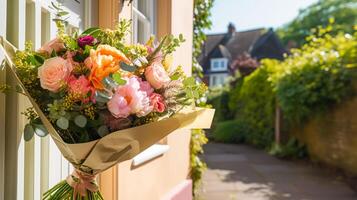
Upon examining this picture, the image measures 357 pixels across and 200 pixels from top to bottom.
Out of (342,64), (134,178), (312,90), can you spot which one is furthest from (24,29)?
(312,90)

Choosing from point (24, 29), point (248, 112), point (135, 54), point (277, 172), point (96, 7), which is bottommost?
point (277, 172)

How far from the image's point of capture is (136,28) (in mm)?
3658

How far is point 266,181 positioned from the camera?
25.6ft

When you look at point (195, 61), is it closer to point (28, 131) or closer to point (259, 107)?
point (28, 131)

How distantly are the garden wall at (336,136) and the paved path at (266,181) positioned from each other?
0.35 m

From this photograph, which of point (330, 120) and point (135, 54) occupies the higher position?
point (135, 54)

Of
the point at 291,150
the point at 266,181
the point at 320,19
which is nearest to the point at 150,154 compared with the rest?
the point at 266,181

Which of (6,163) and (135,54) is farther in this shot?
(6,163)

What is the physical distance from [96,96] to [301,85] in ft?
27.5

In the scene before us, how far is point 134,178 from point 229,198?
367cm

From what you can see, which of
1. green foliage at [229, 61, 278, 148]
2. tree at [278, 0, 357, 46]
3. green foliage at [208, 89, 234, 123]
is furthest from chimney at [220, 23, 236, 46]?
green foliage at [229, 61, 278, 148]

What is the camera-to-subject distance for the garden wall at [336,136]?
7930 mm

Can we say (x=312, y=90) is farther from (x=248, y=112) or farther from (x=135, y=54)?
(x=135, y=54)

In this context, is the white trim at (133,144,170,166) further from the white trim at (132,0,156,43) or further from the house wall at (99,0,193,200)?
the white trim at (132,0,156,43)
